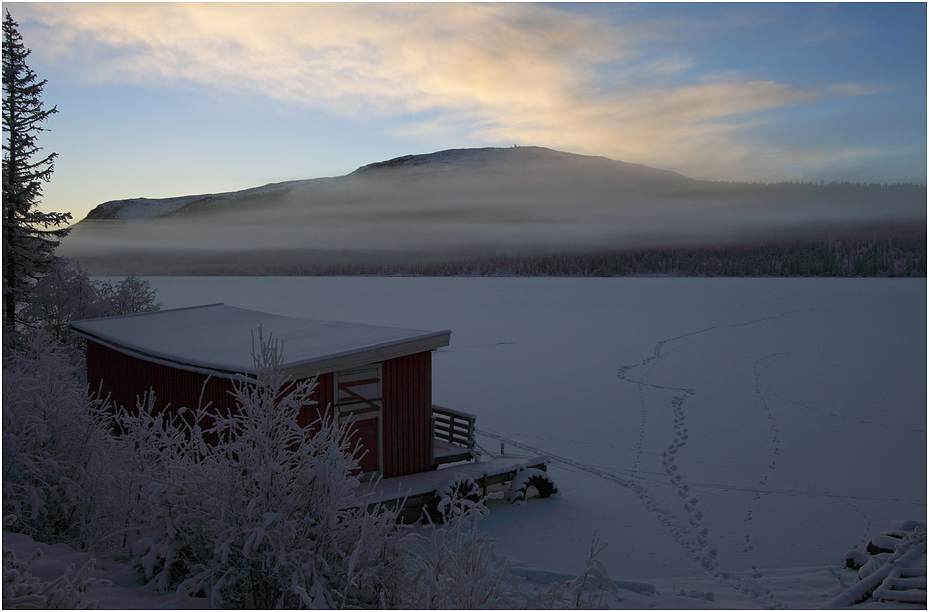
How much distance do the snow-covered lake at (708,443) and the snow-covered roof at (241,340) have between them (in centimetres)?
123

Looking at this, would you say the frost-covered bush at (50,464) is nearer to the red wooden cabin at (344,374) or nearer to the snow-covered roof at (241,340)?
the red wooden cabin at (344,374)

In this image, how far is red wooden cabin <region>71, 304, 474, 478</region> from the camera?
10.3m

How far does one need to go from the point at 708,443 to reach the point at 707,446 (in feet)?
0.92

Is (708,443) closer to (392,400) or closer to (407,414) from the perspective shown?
(407,414)

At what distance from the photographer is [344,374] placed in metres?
10.7

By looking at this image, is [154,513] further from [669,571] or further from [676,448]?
[676,448]

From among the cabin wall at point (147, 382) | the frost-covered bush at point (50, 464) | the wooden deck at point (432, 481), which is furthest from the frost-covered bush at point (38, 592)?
the wooden deck at point (432, 481)

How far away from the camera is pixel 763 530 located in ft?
33.4

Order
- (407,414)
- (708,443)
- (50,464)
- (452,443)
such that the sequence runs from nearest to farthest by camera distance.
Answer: (50,464) < (407,414) < (452,443) < (708,443)

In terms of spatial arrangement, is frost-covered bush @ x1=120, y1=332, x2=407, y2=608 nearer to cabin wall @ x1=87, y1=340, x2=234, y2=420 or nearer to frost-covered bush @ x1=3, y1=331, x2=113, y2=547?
frost-covered bush @ x1=3, y1=331, x2=113, y2=547

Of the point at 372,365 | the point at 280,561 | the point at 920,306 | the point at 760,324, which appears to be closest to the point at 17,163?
the point at 372,365

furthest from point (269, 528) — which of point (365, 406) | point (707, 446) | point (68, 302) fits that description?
point (68, 302)

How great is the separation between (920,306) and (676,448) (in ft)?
161

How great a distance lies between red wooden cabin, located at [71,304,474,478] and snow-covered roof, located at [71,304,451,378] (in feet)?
0.07
